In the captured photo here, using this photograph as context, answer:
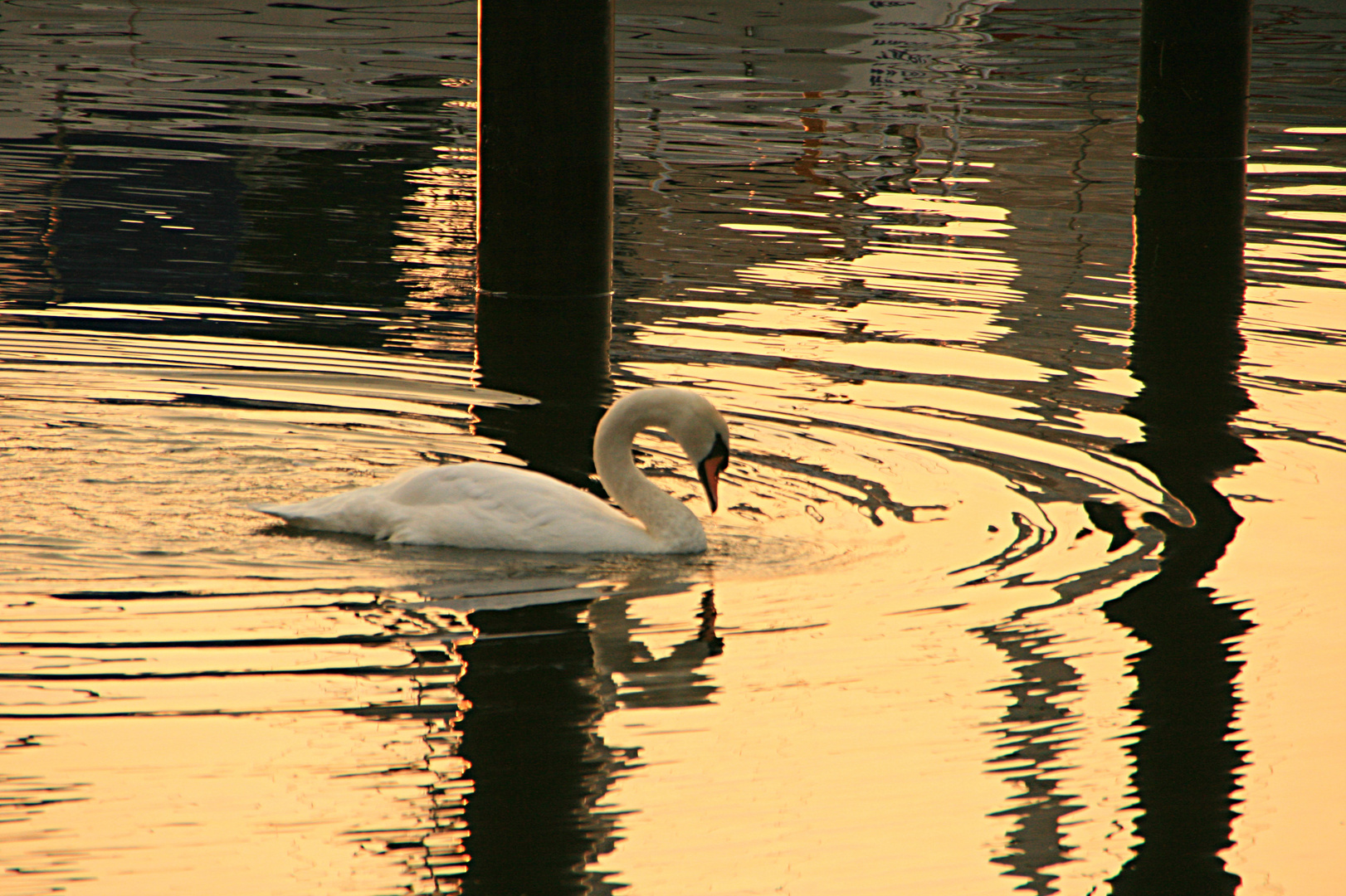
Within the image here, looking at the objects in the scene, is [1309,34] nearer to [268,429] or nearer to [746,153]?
[746,153]

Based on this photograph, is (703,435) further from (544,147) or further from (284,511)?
(544,147)

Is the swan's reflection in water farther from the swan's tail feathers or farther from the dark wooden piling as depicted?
the dark wooden piling

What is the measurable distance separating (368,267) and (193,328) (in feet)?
7.05

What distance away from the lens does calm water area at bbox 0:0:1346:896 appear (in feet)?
15.6

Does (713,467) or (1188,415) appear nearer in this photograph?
(713,467)

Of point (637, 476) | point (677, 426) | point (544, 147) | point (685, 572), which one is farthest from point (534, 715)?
point (544, 147)

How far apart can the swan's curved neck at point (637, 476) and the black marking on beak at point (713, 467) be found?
0.42ft

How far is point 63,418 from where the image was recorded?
850 cm

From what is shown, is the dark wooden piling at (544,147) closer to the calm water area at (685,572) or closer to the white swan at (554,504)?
the calm water area at (685,572)

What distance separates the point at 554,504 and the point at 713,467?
2.18 feet

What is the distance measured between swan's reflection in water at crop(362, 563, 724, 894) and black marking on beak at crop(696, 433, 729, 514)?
52 centimetres

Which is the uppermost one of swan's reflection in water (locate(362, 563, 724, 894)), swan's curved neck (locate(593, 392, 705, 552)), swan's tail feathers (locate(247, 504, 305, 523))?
swan's curved neck (locate(593, 392, 705, 552))

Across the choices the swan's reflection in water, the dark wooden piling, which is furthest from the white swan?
the dark wooden piling

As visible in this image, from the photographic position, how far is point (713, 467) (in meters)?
7.27
